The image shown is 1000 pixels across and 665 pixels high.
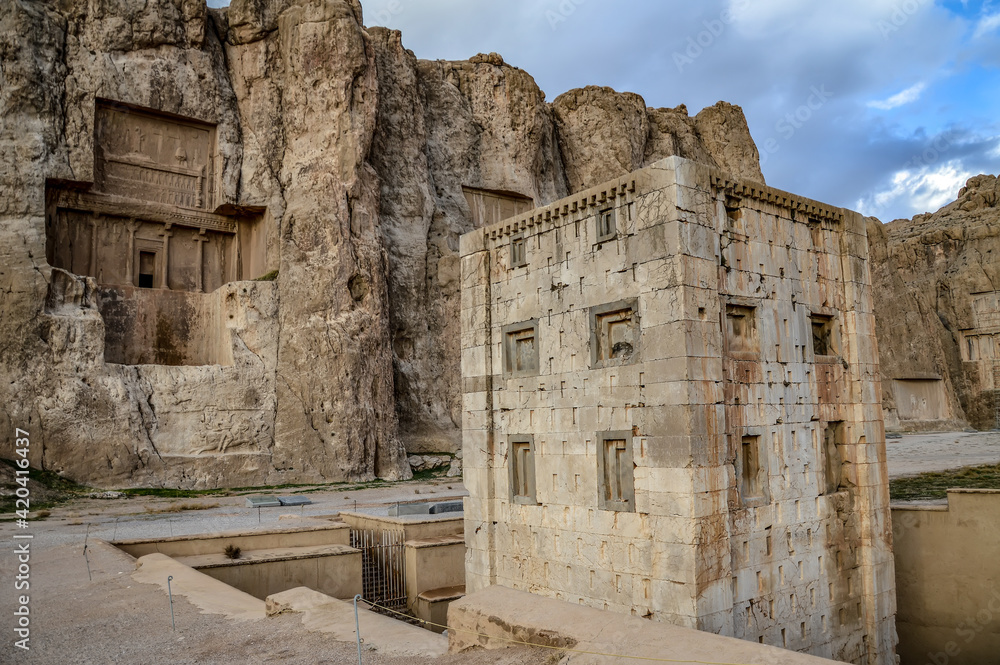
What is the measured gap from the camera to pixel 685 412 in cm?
1057

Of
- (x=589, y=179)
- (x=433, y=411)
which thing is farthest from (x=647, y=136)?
(x=433, y=411)

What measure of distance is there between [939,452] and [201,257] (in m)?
33.2

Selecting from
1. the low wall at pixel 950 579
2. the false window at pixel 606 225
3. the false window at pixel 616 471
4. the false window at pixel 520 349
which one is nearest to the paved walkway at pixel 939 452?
the low wall at pixel 950 579

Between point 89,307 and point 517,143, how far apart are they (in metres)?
24.1

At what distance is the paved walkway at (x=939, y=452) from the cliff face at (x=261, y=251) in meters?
18.9

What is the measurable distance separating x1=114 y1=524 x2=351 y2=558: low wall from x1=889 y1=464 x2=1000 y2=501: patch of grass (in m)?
14.4

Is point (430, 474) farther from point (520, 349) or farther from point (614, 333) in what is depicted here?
point (614, 333)

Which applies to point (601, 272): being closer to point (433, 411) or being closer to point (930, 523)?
point (930, 523)

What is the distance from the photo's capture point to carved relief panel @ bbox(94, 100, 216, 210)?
32.1 m

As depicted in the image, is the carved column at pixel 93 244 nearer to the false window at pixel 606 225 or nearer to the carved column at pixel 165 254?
the carved column at pixel 165 254

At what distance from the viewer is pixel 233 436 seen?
30.1 meters

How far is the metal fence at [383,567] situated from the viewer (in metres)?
17.1

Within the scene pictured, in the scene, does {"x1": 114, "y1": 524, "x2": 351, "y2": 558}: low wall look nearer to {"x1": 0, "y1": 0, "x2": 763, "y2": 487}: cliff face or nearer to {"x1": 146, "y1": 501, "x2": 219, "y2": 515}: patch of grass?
{"x1": 146, "y1": 501, "x2": 219, "y2": 515}: patch of grass

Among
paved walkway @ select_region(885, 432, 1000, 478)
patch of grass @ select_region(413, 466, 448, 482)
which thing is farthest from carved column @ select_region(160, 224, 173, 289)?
paved walkway @ select_region(885, 432, 1000, 478)
